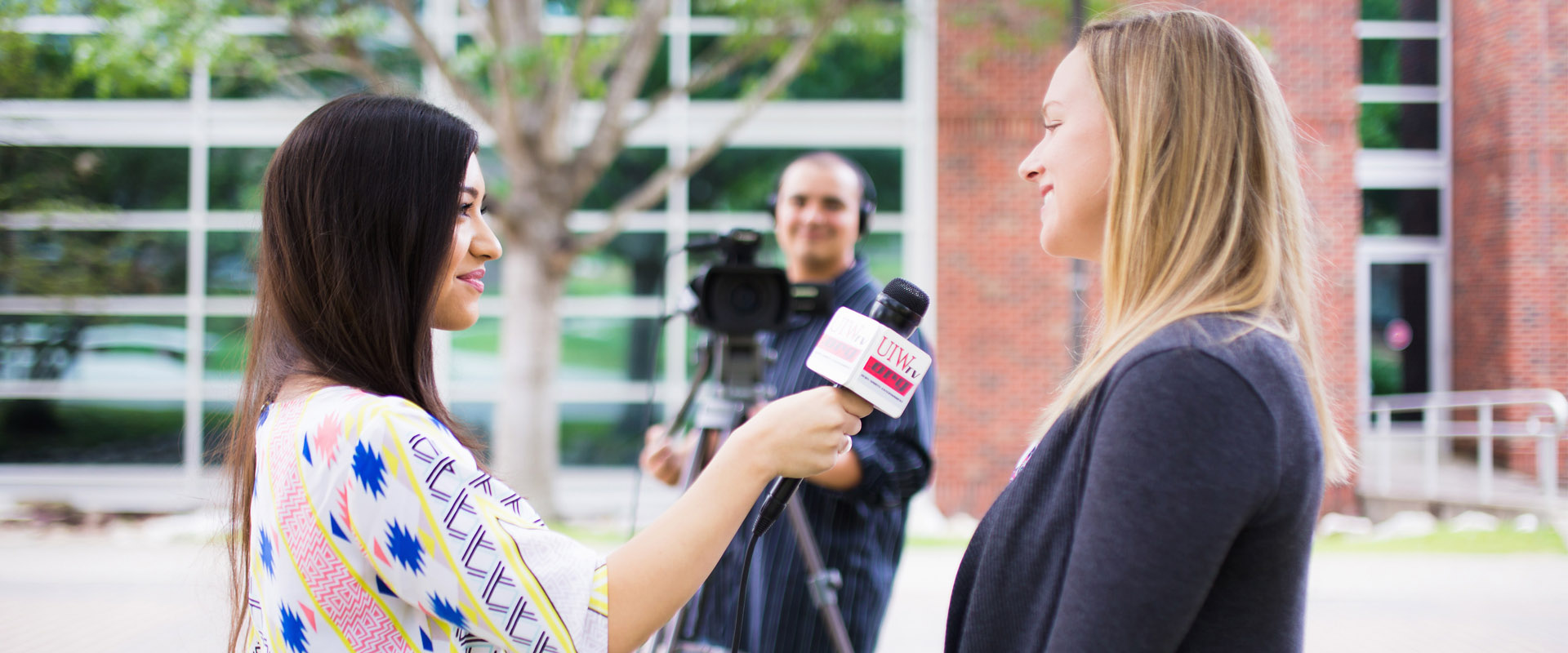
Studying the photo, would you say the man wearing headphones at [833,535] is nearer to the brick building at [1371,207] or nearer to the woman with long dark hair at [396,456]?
the woman with long dark hair at [396,456]

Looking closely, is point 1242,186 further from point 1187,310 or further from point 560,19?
point 560,19

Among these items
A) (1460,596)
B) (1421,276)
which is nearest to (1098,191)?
(1460,596)

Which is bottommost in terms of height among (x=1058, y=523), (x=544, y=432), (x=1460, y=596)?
(x=1460, y=596)

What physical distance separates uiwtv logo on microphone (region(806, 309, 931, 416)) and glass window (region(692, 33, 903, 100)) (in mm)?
7520

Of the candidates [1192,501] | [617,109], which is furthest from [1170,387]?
[617,109]

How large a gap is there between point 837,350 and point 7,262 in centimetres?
1009

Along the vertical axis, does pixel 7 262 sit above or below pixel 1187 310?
above

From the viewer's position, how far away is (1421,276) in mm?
10141

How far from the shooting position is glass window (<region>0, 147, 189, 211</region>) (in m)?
8.49

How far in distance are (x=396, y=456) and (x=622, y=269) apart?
7.91 meters

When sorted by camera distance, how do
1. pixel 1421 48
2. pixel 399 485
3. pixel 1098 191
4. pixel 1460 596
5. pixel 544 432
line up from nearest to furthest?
pixel 399 485
pixel 1098 191
pixel 1460 596
pixel 544 432
pixel 1421 48

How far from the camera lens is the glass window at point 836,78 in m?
8.50

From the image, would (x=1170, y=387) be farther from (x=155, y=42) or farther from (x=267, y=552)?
(x=155, y=42)

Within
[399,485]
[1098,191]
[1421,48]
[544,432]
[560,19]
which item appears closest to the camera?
[399,485]
